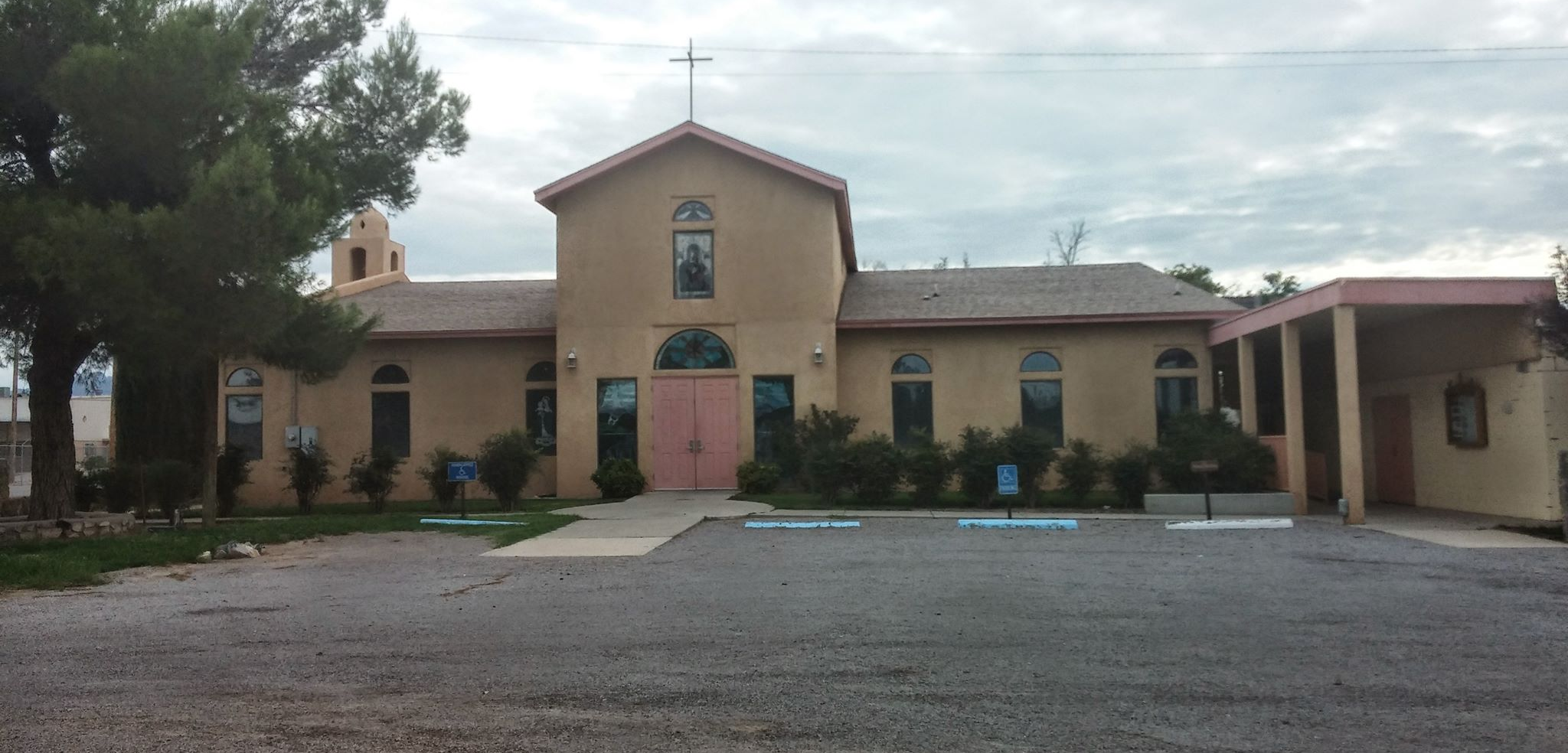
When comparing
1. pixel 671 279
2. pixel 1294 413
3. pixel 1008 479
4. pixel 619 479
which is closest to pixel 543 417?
pixel 619 479

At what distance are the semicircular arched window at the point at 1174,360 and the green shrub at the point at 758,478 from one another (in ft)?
25.7

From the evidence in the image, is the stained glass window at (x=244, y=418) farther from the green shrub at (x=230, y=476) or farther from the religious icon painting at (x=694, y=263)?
the religious icon painting at (x=694, y=263)

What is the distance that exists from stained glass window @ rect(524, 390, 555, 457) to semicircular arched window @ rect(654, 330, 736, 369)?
8.04ft

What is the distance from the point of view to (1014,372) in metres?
22.9

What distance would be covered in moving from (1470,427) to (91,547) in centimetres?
1841

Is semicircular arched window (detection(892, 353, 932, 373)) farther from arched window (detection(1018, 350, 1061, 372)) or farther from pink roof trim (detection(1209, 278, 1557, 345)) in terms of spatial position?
pink roof trim (detection(1209, 278, 1557, 345))

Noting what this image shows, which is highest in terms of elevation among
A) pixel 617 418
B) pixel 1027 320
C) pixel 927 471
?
pixel 1027 320

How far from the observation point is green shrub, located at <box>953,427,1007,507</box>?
18.6 m

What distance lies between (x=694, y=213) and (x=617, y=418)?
14.0 feet

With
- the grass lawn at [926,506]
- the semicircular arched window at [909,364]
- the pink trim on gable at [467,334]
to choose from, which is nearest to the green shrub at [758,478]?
the grass lawn at [926,506]

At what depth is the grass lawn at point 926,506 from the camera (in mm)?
18609

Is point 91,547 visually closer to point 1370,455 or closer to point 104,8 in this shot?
point 104,8

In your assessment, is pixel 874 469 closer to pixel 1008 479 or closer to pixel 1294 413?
pixel 1008 479

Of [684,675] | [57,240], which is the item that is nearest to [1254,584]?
[684,675]
